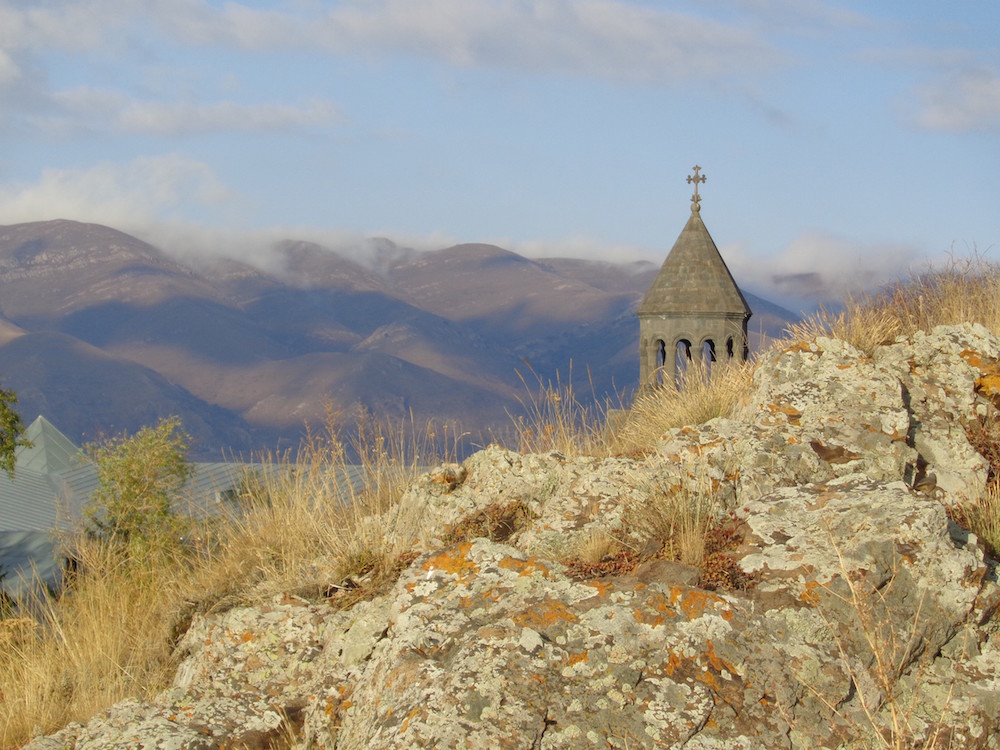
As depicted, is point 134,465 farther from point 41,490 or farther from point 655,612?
point 41,490

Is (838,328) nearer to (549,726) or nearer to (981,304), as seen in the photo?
(981,304)

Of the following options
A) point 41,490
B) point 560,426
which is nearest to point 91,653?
point 560,426

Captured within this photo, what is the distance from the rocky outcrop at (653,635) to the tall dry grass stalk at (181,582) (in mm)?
264

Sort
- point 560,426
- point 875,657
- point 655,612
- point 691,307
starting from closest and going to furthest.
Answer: point 875,657 → point 655,612 → point 560,426 → point 691,307

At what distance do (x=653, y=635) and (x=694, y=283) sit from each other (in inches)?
788

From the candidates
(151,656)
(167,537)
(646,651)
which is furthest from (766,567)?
(167,537)

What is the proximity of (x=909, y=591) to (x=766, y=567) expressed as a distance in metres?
0.58

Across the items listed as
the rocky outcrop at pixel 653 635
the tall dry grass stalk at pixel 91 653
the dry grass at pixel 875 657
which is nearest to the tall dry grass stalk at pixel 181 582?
the tall dry grass stalk at pixel 91 653

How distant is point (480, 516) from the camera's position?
5664 mm

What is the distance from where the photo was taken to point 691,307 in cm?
2291

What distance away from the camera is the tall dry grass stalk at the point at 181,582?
17.3 ft

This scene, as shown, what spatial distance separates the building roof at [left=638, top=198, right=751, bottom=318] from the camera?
75.3 feet

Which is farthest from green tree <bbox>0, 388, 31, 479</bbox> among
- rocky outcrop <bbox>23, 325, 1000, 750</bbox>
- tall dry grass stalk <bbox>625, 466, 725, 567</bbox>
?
tall dry grass stalk <bbox>625, 466, 725, 567</bbox>

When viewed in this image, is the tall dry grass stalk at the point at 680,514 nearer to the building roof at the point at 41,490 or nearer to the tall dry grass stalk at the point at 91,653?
the tall dry grass stalk at the point at 91,653
